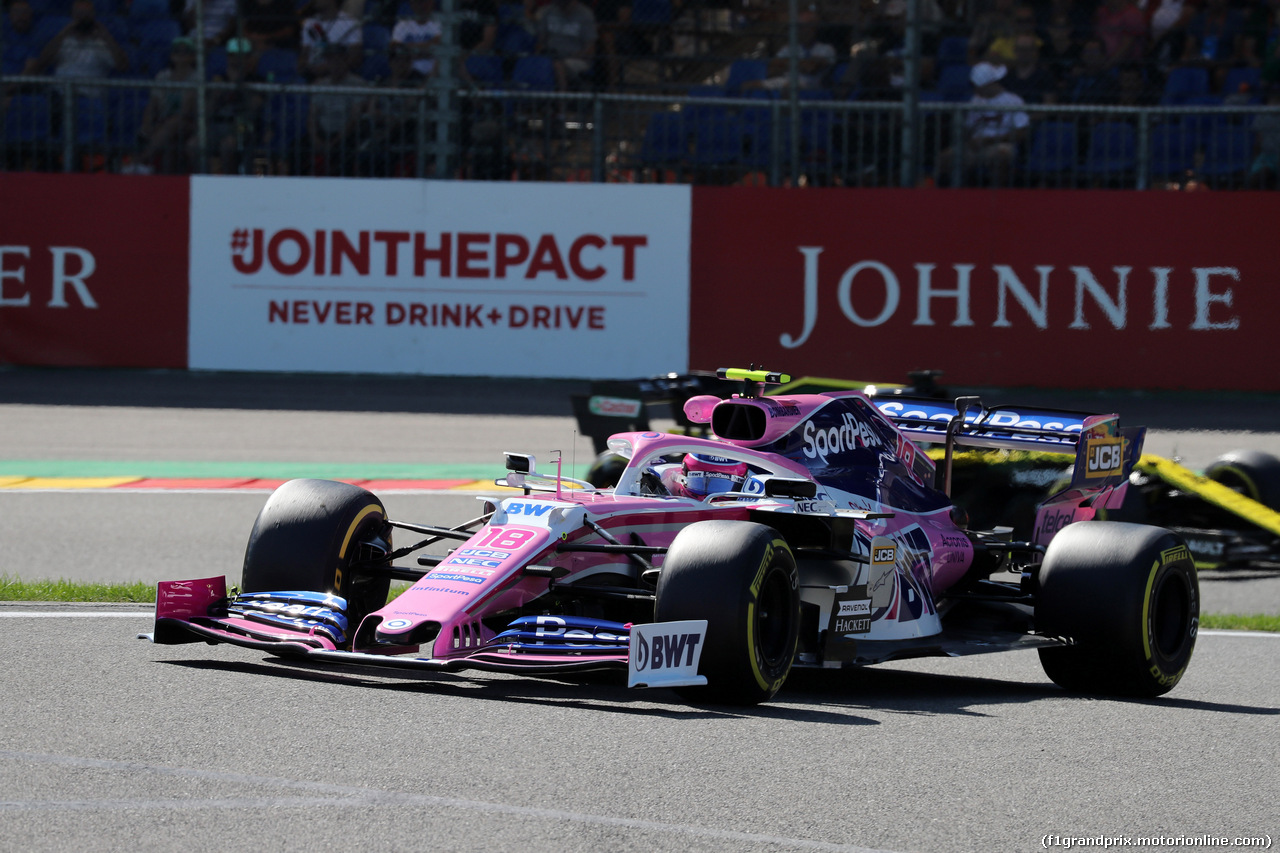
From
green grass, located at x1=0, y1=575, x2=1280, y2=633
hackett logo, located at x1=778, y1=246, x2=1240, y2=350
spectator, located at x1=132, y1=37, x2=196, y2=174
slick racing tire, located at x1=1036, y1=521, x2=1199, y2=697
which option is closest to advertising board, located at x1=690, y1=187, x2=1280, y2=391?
hackett logo, located at x1=778, y1=246, x2=1240, y2=350

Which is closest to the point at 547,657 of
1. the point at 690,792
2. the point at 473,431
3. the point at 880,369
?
the point at 690,792

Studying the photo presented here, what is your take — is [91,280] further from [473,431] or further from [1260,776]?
[1260,776]

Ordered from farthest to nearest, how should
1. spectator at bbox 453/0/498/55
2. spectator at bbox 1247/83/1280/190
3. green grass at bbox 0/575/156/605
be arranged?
spectator at bbox 453/0/498/55 < spectator at bbox 1247/83/1280/190 < green grass at bbox 0/575/156/605

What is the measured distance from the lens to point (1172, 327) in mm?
17094

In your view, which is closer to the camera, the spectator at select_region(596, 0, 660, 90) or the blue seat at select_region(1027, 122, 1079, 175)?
the blue seat at select_region(1027, 122, 1079, 175)

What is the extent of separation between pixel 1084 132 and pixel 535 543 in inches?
489

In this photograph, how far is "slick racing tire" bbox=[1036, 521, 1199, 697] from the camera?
655 cm

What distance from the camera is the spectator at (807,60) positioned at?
17.6 meters

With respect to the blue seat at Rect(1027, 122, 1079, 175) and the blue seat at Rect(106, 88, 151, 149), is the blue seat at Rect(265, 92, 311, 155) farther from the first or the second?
the blue seat at Rect(1027, 122, 1079, 175)

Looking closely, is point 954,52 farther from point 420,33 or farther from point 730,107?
point 420,33

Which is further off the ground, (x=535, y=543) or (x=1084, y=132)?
(x=1084, y=132)

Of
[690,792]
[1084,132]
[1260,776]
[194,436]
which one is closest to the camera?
[690,792]

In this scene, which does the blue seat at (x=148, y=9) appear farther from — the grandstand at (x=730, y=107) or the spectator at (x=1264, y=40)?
the spectator at (x=1264, y=40)

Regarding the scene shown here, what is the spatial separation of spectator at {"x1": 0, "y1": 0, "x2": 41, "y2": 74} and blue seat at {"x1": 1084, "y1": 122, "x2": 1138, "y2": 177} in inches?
435
